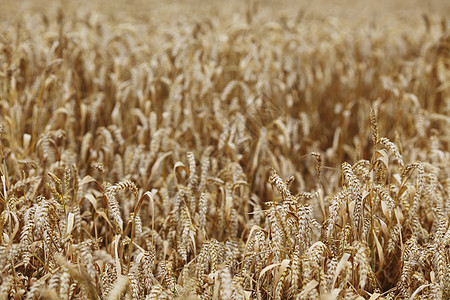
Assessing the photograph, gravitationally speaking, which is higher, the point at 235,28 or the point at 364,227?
the point at 235,28

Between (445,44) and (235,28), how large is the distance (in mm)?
1912

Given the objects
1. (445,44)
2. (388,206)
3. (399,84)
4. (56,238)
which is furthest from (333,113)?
(56,238)

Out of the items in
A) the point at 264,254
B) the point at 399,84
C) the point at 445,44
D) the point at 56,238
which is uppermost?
the point at 445,44

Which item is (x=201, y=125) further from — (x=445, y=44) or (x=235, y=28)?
(x=445, y=44)

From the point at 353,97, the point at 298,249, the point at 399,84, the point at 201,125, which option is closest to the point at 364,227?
the point at 298,249

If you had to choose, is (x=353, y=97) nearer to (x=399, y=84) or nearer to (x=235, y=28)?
(x=399, y=84)

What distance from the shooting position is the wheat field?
165cm

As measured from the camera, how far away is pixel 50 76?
117 inches

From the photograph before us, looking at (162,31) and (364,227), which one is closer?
(364,227)

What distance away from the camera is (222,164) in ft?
8.89

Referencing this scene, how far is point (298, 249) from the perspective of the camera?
176 cm

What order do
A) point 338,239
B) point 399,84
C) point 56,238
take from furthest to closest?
point 399,84 → point 338,239 → point 56,238

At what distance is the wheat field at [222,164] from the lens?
165 cm

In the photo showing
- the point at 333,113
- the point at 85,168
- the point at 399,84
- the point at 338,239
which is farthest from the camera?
the point at 333,113
